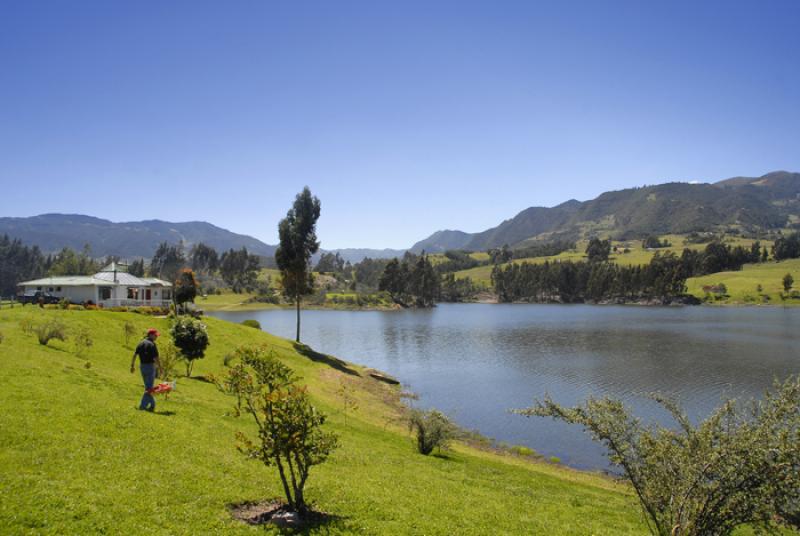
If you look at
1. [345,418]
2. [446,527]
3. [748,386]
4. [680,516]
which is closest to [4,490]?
[446,527]

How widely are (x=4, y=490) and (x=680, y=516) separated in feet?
52.3

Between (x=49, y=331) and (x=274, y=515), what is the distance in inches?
1055

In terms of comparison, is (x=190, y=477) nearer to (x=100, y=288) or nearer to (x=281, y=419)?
(x=281, y=419)

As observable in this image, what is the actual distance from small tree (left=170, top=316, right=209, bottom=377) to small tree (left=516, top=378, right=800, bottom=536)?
27131 mm

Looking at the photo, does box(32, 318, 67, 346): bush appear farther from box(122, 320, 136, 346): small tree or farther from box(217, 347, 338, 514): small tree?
box(217, 347, 338, 514): small tree

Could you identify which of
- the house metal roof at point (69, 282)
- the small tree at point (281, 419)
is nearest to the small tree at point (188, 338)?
the small tree at point (281, 419)

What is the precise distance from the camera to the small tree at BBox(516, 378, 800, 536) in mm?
10758

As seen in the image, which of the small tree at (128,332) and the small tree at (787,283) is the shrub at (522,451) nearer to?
the small tree at (128,332)

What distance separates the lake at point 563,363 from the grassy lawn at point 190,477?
7170mm

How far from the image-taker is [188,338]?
3222 cm

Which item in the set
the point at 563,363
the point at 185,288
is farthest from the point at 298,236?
the point at 563,363

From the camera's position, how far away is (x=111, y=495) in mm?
11195

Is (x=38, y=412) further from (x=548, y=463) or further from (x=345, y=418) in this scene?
(x=548, y=463)

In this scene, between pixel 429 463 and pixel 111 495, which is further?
pixel 429 463
